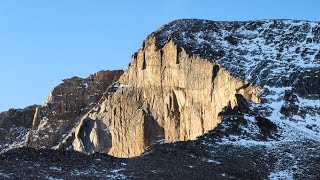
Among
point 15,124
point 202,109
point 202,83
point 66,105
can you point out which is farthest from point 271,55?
point 15,124

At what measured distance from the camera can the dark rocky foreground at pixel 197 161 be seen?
30.4 metres

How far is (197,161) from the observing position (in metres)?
35.2

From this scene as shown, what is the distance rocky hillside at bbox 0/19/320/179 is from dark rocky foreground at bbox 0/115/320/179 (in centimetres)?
6

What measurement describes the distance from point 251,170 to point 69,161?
9241 mm

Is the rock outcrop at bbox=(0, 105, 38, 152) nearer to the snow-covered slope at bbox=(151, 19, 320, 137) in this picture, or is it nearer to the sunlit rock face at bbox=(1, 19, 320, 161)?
the sunlit rock face at bbox=(1, 19, 320, 161)

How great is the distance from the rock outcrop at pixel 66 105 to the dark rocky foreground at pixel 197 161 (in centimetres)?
4677

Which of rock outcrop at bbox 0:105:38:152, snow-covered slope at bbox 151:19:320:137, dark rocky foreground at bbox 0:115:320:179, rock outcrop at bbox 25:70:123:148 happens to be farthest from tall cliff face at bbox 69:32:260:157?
rock outcrop at bbox 0:105:38:152

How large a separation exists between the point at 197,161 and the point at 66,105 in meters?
57.1

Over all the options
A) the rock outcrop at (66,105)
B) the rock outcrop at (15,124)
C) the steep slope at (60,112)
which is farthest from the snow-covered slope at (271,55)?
the rock outcrop at (15,124)

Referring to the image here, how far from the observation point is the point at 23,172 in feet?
95.7

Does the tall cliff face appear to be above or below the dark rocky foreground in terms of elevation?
above

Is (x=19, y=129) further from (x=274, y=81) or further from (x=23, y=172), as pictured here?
(x=23, y=172)

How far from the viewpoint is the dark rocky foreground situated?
30.4 metres

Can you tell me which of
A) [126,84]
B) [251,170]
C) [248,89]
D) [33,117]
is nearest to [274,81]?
[248,89]
